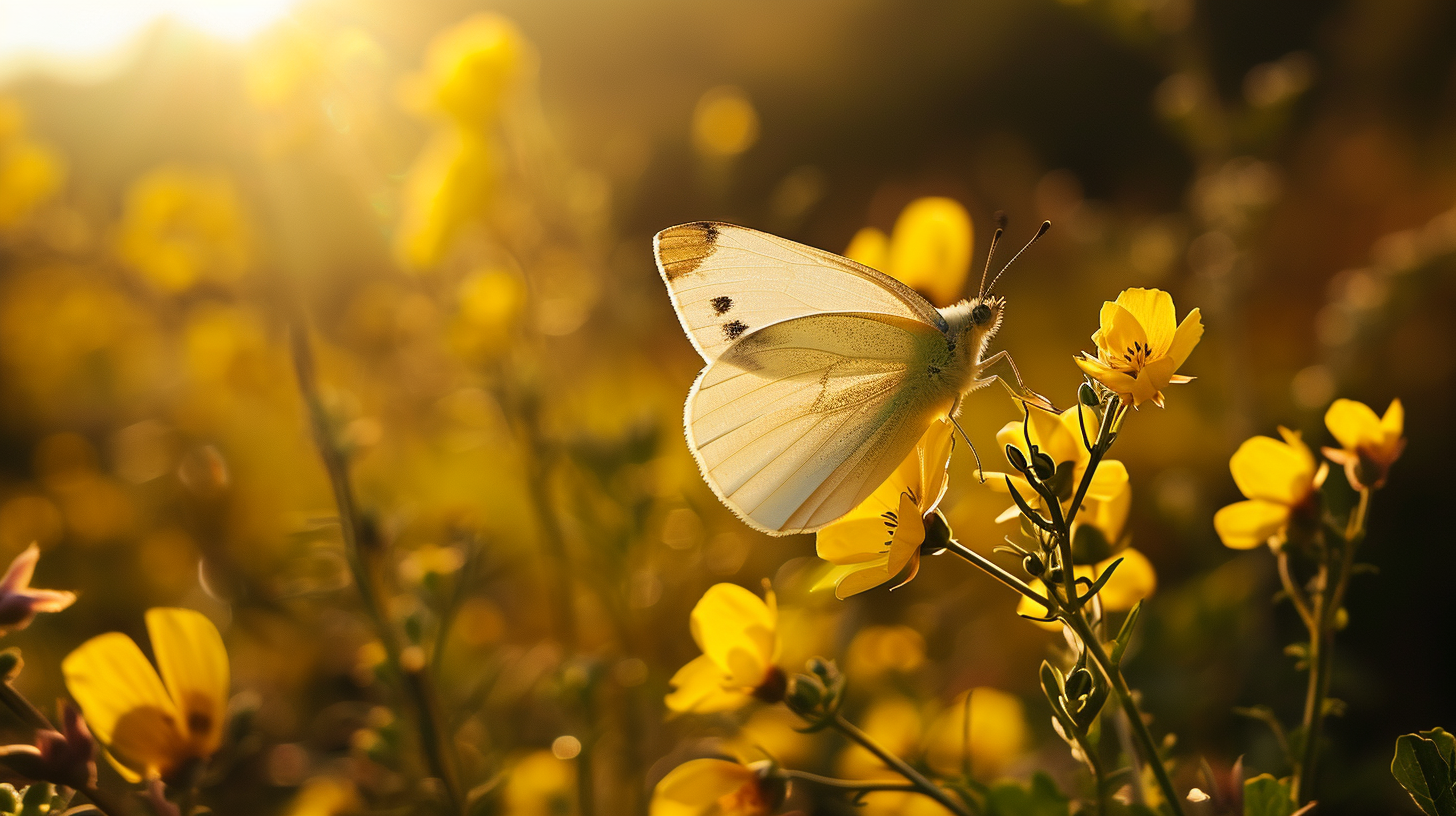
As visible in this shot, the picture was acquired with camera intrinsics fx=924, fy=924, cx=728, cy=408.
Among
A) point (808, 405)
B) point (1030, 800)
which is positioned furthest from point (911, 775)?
point (808, 405)

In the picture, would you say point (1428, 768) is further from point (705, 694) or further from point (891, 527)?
point (705, 694)

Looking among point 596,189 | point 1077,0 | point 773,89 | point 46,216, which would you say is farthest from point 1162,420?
point 773,89

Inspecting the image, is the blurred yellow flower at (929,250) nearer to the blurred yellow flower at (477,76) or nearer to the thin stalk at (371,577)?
the thin stalk at (371,577)

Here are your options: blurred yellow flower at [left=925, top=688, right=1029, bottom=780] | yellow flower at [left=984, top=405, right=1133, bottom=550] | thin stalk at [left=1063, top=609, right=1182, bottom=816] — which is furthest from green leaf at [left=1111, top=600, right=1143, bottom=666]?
blurred yellow flower at [left=925, top=688, right=1029, bottom=780]

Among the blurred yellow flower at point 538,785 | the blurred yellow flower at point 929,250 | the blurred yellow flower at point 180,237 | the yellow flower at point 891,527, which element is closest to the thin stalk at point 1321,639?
the yellow flower at point 891,527

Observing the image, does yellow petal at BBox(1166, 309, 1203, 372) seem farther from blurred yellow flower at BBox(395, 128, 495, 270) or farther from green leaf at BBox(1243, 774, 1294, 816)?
blurred yellow flower at BBox(395, 128, 495, 270)
